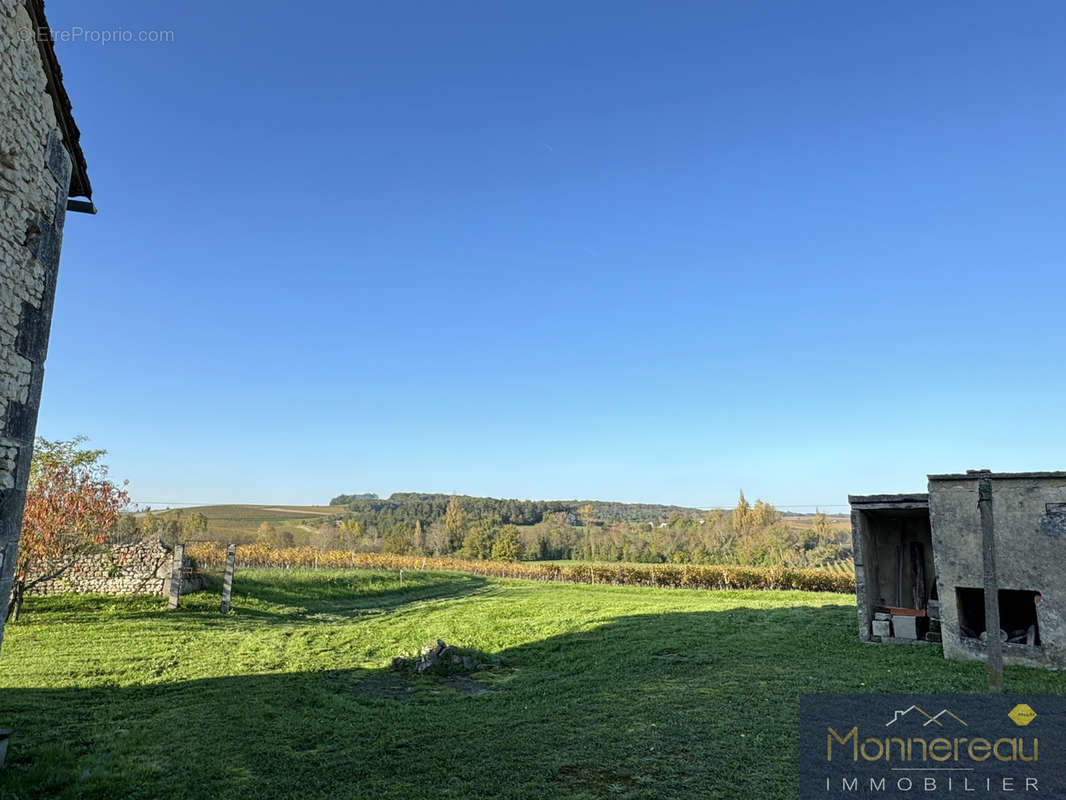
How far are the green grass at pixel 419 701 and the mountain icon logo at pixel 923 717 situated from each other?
1133mm

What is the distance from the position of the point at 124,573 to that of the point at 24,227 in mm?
20373

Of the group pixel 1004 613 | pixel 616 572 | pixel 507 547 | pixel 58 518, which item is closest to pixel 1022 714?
pixel 1004 613

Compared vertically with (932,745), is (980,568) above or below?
above

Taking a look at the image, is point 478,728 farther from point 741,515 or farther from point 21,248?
point 741,515

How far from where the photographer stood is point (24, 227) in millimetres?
6551

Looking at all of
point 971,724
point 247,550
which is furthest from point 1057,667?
point 247,550

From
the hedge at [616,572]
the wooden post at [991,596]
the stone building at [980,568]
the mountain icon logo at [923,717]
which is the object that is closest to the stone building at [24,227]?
the mountain icon logo at [923,717]

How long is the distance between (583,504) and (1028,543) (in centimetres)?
16076

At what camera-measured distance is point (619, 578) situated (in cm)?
4672

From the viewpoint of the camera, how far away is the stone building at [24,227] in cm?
623

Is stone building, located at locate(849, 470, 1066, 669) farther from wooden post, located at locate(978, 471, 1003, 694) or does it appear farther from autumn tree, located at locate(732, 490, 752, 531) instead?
autumn tree, located at locate(732, 490, 752, 531)

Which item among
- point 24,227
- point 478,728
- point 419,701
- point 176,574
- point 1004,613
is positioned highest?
point 24,227

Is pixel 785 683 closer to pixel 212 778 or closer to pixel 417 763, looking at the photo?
pixel 417 763

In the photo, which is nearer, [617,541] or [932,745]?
[932,745]
